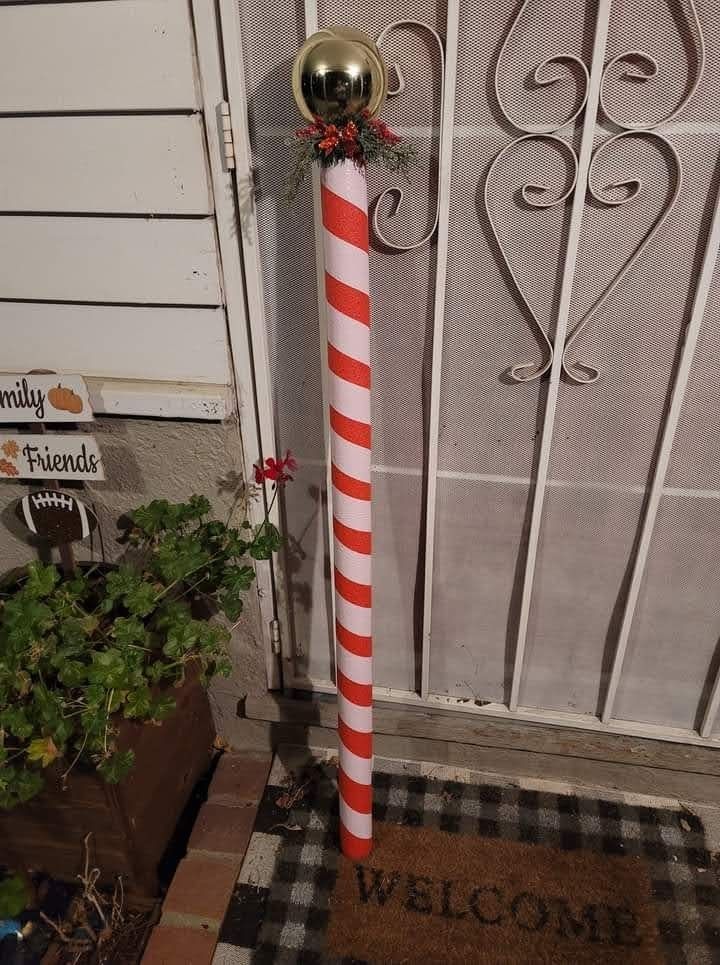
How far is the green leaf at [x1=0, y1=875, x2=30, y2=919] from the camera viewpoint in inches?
70.3

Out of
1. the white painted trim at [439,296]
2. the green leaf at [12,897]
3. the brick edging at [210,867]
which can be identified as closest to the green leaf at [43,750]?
the green leaf at [12,897]

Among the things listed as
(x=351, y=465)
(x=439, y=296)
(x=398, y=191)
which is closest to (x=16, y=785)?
(x=351, y=465)

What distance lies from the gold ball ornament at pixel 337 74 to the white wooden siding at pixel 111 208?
1.30 feet

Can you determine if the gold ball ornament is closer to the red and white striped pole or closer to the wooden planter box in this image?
the red and white striped pole

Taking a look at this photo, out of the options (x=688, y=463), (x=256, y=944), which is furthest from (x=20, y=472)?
(x=688, y=463)

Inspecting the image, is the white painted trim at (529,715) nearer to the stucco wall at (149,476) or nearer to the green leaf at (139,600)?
the stucco wall at (149,476)

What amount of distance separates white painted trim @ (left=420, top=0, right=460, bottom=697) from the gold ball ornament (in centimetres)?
24

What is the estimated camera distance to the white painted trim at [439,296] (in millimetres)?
1421

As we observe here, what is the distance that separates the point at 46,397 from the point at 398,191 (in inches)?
36.6

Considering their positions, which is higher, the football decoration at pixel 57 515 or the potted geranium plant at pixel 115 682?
the football decoration at pixel 57 515

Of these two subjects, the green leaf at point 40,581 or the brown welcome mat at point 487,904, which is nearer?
the green leaf at point 40,581

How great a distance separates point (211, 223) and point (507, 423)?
0.83m

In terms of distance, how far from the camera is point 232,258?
1.65 m

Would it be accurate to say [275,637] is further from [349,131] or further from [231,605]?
[349,131]
